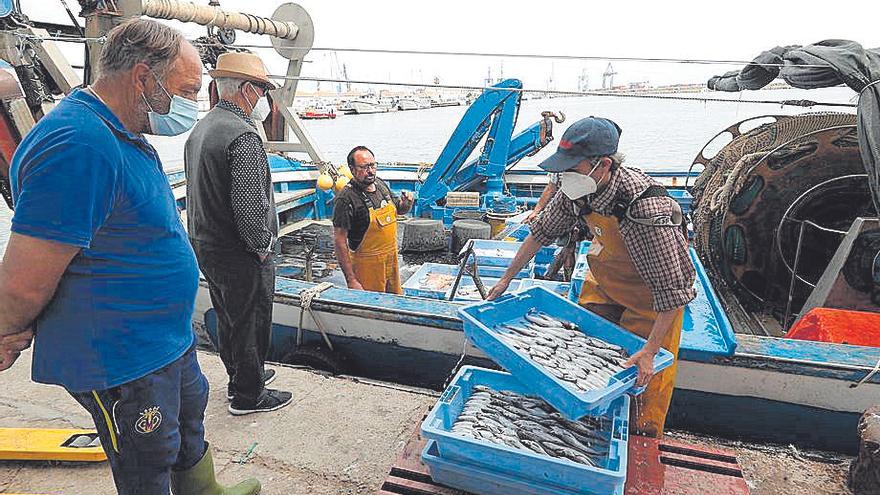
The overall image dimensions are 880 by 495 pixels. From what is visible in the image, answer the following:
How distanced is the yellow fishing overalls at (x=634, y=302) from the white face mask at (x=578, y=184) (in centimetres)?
22

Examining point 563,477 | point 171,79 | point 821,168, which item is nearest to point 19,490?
point 171,79

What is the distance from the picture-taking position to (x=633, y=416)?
2604mm

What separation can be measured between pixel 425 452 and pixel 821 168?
447cm

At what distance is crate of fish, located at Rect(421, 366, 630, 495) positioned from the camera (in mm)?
1864

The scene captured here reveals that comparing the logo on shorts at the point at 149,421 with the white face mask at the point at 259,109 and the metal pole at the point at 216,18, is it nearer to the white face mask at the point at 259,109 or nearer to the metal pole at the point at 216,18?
the white face mask at the point at 259,109

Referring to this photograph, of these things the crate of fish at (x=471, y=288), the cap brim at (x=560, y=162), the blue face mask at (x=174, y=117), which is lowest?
the crate of fish at (x=471, y=288)

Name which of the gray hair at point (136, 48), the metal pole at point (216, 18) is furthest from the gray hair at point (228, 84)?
the metal pole at point (216, 18)

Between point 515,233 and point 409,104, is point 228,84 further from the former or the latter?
point 409,104

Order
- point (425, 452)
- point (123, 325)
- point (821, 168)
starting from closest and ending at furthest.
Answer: point (123, 325) → point (425, 452) → point (821, 168)

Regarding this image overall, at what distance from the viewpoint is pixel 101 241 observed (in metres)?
1.52

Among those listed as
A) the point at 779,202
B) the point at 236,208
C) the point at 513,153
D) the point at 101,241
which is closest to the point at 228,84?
the point at 236,208

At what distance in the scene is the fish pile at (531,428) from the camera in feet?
6.56

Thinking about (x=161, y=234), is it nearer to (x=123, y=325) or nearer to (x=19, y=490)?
(x=123, y=325)

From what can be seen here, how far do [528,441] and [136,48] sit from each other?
74.3 inches
